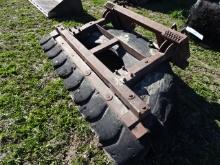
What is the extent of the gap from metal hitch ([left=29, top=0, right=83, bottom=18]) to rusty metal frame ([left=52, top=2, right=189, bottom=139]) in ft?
7.35

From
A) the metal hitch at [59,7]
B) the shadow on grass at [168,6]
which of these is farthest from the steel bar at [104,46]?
Result: the shadow on grass at [168,6]

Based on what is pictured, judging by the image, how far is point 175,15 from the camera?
7.63m

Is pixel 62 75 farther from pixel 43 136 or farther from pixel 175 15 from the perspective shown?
pixel 175 15

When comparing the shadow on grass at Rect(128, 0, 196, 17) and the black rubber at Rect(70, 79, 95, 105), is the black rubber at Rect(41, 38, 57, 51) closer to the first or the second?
the black rubber at Rect(70, 79, 95, 105)

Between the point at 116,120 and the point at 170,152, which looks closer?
the point at 116,120

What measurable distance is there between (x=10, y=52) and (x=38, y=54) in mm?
586

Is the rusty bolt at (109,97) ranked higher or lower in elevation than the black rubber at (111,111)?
higher

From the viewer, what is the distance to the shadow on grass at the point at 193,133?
153 inches

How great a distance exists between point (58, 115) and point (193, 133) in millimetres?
1963

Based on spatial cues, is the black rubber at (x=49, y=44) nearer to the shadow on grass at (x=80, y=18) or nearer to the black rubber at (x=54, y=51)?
the black rubber at (x=54, y=51)

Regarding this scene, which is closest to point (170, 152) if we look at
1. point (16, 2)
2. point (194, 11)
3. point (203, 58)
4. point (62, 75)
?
point (62, 75)

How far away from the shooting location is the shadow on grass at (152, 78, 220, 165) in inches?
153

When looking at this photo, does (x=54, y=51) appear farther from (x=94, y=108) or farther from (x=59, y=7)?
(x=59, y=7)

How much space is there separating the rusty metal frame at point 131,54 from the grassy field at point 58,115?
72 cm
